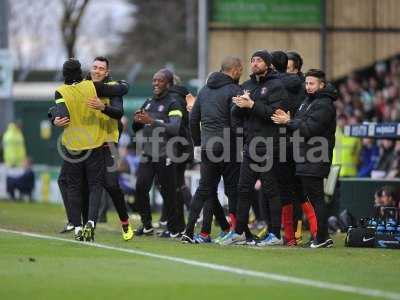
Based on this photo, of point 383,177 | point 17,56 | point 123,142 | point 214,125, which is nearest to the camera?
point 214,125

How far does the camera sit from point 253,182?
47.4 ft

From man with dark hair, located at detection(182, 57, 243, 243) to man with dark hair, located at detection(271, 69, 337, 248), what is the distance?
858mm

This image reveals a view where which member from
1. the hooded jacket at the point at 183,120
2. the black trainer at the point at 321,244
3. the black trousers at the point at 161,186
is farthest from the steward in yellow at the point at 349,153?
the black trainer at the point at 321,244

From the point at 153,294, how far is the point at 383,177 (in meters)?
9.63

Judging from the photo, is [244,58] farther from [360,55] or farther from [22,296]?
[22,296]

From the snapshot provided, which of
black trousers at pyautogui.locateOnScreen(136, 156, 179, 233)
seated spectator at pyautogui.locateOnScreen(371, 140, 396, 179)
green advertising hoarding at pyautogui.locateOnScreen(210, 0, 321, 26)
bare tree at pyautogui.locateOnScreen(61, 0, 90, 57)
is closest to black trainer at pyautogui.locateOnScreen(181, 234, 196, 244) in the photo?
black trousers at pyautogui.locateOnScreen(136, 156, 179, 233)

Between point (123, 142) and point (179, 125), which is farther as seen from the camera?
point (123, 142)

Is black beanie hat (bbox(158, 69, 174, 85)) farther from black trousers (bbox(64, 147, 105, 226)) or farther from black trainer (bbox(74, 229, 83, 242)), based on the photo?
black trainer (bbox(74, 229, 83, 242))

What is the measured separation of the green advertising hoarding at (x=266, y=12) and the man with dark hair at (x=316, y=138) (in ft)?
44.7

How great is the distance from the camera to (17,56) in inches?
2552

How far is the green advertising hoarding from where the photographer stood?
1094 inches

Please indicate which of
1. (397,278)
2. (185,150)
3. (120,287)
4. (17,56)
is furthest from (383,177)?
(17,56)

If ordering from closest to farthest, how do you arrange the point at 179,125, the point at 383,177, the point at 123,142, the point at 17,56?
the point at 179,125
the point at 383,177
the point at 123,142
the point at 17,56

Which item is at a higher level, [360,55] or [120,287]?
[360,55]
